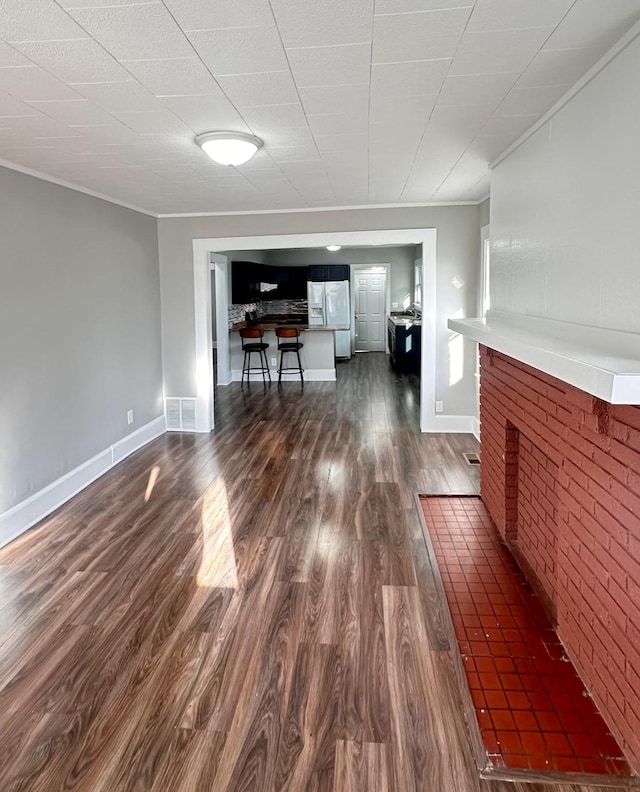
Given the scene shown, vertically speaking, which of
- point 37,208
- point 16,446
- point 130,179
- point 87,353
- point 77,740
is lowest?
point 77,740

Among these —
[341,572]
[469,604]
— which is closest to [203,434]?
[341,572]

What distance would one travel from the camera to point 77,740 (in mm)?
1845

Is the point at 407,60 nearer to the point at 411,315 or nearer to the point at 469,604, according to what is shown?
the point at 469,604

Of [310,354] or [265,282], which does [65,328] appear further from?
[265,282]

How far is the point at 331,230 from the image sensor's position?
559 cm

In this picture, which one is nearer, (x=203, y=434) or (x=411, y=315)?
(x=203, y=434)

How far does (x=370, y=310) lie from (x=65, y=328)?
29.6ft

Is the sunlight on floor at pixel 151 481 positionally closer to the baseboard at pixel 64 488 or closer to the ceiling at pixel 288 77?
the baseboard at pixel 64 488

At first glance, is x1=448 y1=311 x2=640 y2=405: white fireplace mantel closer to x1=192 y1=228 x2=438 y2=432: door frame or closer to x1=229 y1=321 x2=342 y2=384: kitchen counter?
x1=192 y1=228 x2=438 y2=432: door frame

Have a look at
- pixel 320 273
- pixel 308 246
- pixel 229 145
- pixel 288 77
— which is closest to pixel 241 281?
pixel 320 273

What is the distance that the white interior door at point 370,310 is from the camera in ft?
40.2

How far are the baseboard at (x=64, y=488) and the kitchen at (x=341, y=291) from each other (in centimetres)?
496

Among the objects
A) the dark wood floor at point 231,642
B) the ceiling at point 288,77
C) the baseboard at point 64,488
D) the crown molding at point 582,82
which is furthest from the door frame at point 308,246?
the crown molding at point 582,82

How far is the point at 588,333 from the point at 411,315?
922 centimetres
